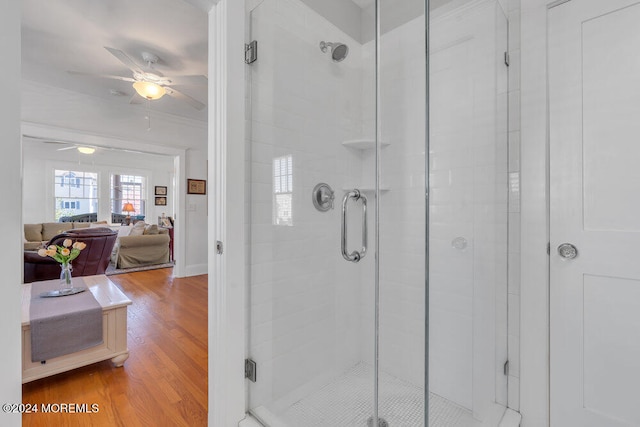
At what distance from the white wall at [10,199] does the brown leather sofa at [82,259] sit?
11.9 ft

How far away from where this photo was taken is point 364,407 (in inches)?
61.4

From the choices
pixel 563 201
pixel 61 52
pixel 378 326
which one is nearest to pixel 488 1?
pixel 563 201

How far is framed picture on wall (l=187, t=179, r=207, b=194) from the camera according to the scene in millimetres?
4988

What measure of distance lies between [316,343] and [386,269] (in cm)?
61

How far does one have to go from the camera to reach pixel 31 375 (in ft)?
6.00

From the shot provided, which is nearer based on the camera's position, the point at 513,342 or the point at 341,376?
the point at 513,342

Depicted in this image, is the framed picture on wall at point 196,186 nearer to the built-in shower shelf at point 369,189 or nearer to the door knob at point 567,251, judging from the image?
the built-in shower shelf at point 369,189

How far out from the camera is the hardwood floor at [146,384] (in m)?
1.63

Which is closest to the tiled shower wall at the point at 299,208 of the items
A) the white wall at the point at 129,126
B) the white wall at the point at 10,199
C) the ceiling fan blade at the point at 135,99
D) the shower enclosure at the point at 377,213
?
the shower enclosure at the point at 377,213

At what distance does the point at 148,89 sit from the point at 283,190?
92.3 inches

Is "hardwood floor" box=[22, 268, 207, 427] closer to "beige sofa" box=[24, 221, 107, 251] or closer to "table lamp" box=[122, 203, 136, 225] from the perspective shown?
"beige sofa" box=[24, 221, 107, 251]

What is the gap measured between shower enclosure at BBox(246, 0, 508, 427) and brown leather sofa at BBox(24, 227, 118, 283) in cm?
355

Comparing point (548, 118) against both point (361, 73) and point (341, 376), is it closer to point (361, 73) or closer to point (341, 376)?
point (361, 73)

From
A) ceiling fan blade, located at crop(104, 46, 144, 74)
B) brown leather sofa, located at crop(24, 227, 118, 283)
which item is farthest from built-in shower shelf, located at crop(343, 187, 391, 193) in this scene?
brown leather sofa, located at crop(24, 227, 118, 283)
